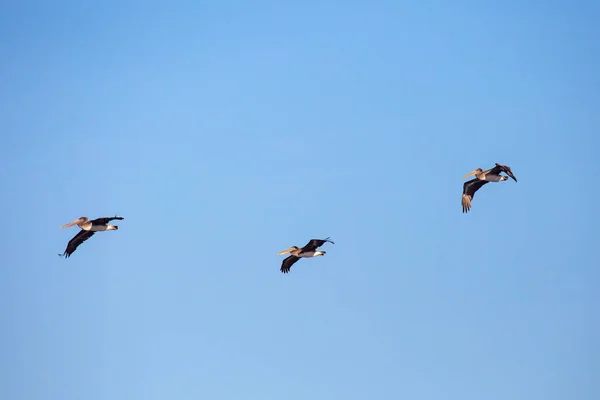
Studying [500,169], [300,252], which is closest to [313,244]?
[300,252]

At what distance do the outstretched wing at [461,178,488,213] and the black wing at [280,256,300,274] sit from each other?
8.36m

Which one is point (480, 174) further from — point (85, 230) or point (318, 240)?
point (85, 230)

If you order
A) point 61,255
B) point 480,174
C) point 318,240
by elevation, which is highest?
point 480,174

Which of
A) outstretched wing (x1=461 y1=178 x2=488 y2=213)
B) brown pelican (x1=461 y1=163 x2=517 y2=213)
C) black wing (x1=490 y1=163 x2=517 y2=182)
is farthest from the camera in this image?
outstretched wing (x1=461 y1=178 x2=488 y2=213)

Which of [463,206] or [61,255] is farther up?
[463,206]

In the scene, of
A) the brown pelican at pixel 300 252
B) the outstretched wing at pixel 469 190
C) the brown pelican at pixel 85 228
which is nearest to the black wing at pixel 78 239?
the brown pelican at pixel 85 228

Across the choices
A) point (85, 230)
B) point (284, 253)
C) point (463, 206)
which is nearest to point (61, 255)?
point (85, 230)

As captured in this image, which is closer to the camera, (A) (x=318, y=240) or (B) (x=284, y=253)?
(A) (x=318, y=240)

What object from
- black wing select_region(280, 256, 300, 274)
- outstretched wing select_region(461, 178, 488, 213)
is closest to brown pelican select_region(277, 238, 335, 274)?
black wing select_region(280, 256, 300, 274)

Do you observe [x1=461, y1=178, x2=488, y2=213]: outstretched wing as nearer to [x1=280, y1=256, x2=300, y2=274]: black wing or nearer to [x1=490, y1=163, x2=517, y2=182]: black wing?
[x1=490, y1=163, x2=517, y2=182]: black wing

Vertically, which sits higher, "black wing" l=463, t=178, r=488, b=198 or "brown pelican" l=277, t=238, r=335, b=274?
"black wing" l=463, t=178, r=488, b=198

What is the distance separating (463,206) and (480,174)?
5.23 feet

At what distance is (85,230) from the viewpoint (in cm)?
5106

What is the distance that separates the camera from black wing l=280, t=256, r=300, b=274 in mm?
54188
